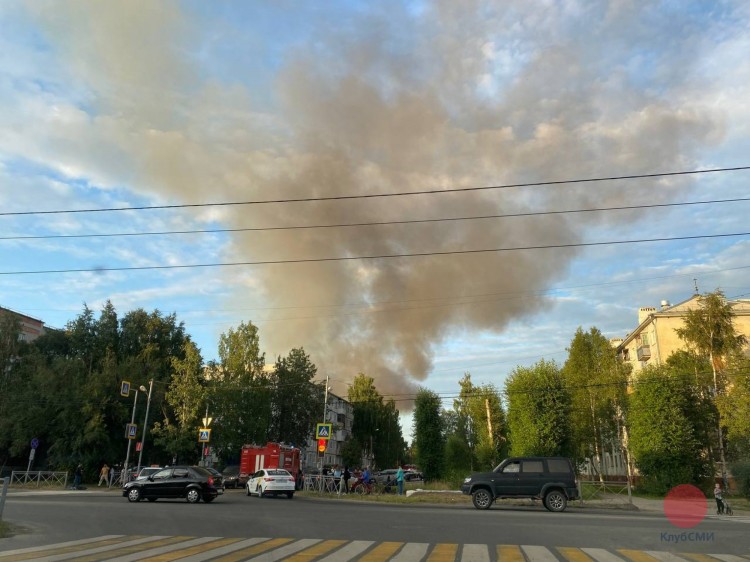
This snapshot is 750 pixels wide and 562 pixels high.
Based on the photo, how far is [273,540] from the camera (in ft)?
37.1

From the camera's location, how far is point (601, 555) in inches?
398

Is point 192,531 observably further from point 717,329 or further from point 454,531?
point 717,329

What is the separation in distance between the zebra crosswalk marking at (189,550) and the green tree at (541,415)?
34.2m

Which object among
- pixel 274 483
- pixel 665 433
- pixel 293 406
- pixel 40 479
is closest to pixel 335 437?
pixel 293 406

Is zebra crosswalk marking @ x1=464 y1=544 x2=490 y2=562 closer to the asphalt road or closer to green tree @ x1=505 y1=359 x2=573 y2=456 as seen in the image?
the asphalt road

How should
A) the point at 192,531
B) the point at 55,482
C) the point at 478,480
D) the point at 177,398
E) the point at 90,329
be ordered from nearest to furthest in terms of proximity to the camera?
the point at 192,531, the point at 478,480, the point at 55,482, the point at 177,398, the point at 90,329

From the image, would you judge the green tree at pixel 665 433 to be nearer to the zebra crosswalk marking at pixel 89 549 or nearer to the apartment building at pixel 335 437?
the zebra crosswalk marking at pixel 89 549

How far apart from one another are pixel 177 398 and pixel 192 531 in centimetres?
4094

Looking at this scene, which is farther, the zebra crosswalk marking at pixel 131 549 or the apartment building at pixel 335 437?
the apartment building at pixel 335 437

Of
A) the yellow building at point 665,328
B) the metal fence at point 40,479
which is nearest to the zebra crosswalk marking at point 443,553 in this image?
the metal fence at point 40,479

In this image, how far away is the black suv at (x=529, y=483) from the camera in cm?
2228

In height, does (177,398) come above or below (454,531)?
above

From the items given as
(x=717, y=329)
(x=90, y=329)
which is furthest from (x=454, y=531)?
(x=90, y=329)

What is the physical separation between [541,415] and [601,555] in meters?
33.2
